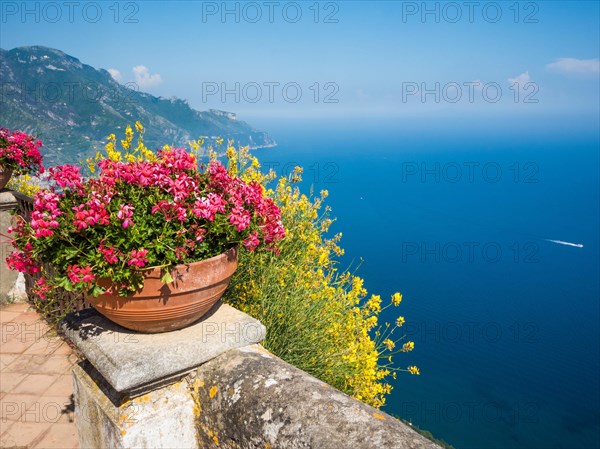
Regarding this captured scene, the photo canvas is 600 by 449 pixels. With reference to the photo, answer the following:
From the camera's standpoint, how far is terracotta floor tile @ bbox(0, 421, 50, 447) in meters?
2.92

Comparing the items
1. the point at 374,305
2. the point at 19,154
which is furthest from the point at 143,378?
the point at 19,154

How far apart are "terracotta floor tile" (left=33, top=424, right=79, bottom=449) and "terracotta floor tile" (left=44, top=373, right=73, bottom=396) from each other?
1.42 ft

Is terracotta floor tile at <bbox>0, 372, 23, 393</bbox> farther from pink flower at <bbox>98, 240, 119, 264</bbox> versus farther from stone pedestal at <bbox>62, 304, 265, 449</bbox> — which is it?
pink flower at <bbox>98, 240, 119, 264</bbox>

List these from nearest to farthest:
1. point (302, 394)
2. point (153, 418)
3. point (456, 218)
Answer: point (302, 394)
point (153, 418)
point (456, 218)

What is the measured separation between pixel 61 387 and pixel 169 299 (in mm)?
2696

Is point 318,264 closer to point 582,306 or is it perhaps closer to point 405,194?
point 582,306

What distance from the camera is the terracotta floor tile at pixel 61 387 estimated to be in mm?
3480

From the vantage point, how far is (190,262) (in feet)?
5.54

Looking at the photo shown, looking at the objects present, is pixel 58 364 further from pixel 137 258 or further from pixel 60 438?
pixel 137 258

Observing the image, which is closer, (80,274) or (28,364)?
(80,274)

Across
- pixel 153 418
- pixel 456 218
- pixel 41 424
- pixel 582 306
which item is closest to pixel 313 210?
pixel 153 418

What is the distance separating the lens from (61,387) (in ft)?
11.7

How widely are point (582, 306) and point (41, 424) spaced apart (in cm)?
10163

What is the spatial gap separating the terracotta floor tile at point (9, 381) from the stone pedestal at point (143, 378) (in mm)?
2173
